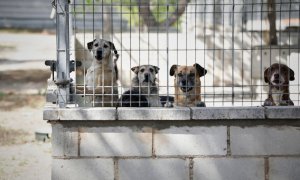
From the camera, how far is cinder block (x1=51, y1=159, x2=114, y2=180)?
515 cm

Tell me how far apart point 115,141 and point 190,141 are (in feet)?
2.32

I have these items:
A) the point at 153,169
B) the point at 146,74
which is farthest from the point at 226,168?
the point at 146,74

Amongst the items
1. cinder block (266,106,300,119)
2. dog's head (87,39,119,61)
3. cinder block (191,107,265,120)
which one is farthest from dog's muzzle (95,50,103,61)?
cinder block (266,106,300,119)

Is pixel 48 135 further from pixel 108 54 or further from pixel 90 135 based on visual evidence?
pixel 90 135

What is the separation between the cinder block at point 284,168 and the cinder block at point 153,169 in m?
0.82

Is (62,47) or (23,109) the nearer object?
(62,47)

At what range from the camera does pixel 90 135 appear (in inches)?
202

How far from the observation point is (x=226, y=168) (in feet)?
17.1

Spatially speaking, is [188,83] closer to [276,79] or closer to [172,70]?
[172,70]

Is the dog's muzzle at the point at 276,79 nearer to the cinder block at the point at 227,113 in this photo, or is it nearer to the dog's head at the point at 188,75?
the dog's head at the point at 188,75

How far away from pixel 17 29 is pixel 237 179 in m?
26.0

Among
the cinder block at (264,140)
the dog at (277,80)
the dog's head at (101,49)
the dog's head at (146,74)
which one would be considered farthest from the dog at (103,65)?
the dog at (277,80)

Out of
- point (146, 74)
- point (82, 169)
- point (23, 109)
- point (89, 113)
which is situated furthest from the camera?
point (23, 109)

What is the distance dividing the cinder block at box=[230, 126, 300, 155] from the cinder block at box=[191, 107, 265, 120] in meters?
0.14
